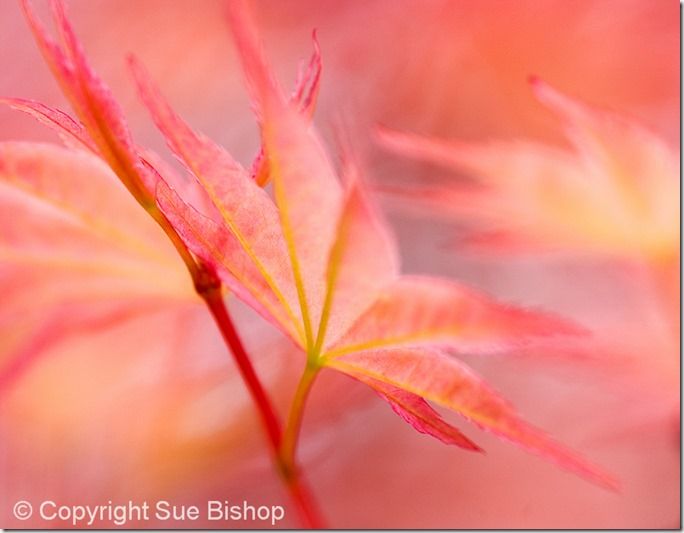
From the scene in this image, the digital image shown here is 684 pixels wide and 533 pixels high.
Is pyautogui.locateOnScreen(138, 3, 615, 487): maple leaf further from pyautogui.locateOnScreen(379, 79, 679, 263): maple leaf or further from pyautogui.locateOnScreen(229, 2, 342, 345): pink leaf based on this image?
pyautogui.locateOnScreen(379, 79, 679, 263): maple leaf

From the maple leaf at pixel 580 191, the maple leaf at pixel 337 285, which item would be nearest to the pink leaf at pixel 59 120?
the maple leaf at pixel 337 285

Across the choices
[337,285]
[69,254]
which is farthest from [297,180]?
Result: [69,254]

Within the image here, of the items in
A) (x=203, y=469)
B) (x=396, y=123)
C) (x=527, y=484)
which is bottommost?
(x=203, y=469)

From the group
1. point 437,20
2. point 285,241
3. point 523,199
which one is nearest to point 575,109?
point 523,199

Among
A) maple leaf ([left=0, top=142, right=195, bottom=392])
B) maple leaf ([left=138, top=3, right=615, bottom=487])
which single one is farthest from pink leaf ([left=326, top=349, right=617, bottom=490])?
maple leaf ([left=0, top=142, right=195, bottom=392])

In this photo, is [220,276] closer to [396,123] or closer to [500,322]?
[500,322]

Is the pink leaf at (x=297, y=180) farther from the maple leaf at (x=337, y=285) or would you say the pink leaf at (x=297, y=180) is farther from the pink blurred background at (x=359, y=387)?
the pink blurred background at (x=359, y=387)
